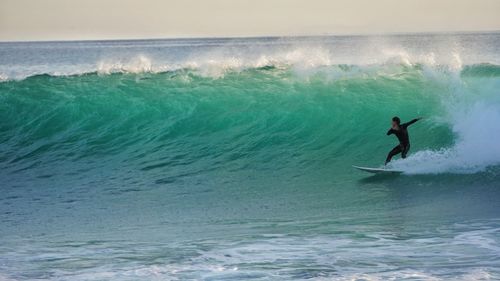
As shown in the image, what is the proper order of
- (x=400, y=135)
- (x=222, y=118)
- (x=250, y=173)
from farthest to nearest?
(x=222, y=118), (x=250, y=173), (x=400, y=135)

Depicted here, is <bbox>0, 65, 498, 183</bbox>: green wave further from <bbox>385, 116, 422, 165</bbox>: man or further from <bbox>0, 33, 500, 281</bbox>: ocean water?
<bbox>385, 116, 422, 165</bbox>: man

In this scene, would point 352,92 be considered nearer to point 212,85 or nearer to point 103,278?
point 212,85

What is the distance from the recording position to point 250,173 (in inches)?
527

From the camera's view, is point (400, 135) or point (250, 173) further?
point (250, 173)

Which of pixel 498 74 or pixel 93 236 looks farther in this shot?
pixel 498 74

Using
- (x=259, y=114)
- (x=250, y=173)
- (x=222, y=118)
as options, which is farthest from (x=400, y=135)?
(x=222, y=118)

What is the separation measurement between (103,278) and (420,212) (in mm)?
4436

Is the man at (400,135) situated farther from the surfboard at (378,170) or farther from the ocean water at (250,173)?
the ocean water at (250,173)

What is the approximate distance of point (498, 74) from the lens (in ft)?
68.4

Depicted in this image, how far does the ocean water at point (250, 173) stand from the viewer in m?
8.13

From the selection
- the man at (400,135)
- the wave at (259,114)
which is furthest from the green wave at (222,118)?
the man at (400,135)

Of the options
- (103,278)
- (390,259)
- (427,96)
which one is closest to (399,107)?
(427,96)

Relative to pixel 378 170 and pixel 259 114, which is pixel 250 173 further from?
pixel 259 114

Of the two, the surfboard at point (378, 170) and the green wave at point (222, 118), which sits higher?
the green wave at point (222, 118)
